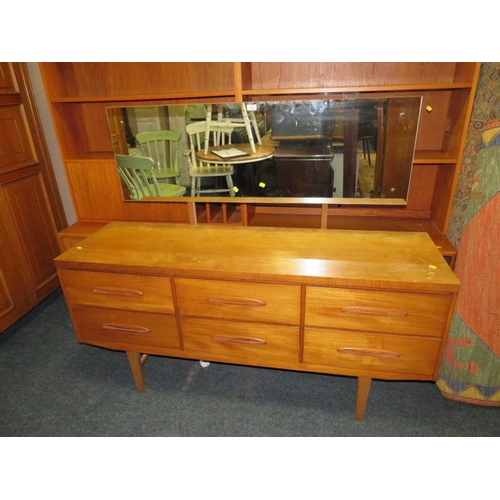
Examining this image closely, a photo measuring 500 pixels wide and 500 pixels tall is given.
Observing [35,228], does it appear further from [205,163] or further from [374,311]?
[374,311]

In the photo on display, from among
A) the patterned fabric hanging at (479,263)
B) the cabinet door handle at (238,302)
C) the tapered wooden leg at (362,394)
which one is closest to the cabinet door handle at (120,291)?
the cabinet door handle at (238,302)

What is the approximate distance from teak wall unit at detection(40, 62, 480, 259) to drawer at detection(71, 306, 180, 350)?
68cm

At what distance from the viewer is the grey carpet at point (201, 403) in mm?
1570

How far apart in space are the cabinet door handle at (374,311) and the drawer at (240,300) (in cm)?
20

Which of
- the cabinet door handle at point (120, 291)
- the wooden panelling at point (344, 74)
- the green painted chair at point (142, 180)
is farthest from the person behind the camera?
the green painted chair at point (142, 180)

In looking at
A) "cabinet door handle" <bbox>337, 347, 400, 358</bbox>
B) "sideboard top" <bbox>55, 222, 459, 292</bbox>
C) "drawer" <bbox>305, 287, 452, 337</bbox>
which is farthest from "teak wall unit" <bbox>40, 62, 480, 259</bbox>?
"cabinet door handle" <bbox>337, 347, 400, 358</bbox>

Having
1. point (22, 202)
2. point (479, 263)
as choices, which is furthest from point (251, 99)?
point (22, 202)

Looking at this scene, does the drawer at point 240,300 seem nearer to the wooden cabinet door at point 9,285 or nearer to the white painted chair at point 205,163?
the white painted chair at point 205,163

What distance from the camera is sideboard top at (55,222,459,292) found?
51.3 inches

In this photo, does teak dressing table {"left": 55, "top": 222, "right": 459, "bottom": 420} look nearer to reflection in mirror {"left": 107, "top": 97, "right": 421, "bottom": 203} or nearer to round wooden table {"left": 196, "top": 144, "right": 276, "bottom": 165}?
reflection in mirror {"left": 107, "top": 97, "right": 421, "bottom": 203}

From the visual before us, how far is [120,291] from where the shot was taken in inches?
59.1

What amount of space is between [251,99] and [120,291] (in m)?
1.17

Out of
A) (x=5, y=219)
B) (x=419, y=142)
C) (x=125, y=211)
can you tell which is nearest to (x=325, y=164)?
(x=419, y=142)
